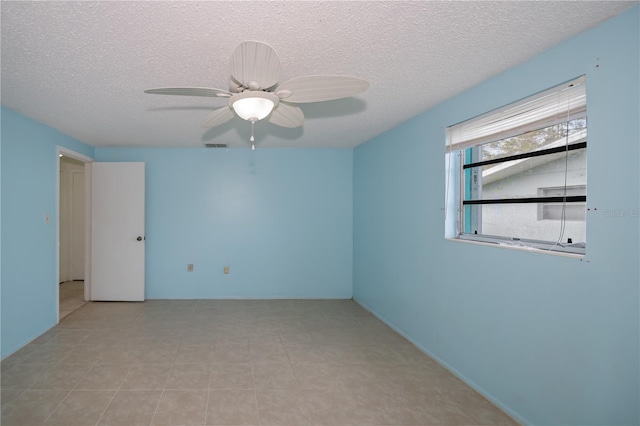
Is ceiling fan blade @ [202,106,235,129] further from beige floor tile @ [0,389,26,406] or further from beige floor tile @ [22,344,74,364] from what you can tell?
beige floor tile @ [22,344,74,364]

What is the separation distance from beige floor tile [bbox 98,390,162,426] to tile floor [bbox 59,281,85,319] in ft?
8.05

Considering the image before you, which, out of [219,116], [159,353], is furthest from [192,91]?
[159,353]

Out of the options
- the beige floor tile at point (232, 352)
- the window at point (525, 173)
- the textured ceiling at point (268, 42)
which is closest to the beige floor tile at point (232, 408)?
the beige floor tile at point (232, 352)

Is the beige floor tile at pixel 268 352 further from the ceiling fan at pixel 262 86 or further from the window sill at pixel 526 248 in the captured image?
the ceiling fan at pixel 262 86

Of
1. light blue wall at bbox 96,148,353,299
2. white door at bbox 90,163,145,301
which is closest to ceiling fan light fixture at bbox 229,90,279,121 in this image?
light blue wall at bbox 96,148,353,299

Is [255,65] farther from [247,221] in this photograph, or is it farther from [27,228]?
[247,221]

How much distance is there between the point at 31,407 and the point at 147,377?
27.1 inches

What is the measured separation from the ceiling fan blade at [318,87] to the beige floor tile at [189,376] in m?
2.20

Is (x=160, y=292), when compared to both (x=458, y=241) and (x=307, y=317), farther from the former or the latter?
(x=458, y=241)

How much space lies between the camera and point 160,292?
4.79 metres

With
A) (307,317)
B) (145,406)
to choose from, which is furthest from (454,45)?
(307,317)

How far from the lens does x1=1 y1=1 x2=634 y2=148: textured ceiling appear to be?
150 cm

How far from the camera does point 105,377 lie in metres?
2.52

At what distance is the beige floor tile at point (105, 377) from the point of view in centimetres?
239
